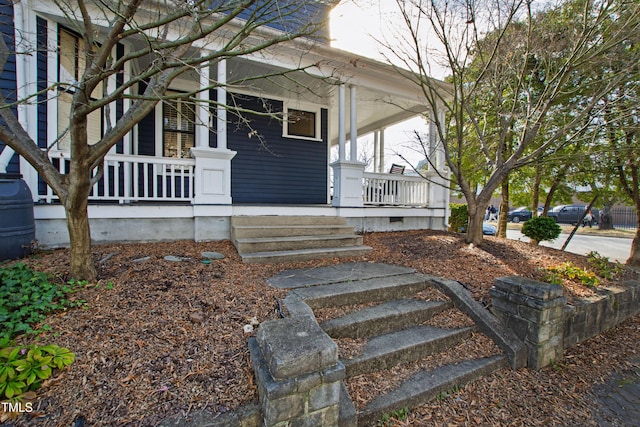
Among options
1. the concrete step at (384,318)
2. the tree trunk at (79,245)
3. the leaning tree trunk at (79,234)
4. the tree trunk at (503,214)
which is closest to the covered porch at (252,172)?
the leaning tree trunk at (79,234)

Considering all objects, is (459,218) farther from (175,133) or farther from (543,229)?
(175,133)

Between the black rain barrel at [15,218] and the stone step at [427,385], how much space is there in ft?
12.9

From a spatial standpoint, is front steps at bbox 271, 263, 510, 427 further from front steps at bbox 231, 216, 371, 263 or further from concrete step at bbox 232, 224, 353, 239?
concrete step at bbox 232, 224, 353, 239

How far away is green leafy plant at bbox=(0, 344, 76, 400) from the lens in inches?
57.8

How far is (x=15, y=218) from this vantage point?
319 cm

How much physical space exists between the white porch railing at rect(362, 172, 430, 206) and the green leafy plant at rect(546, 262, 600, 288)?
122 inches

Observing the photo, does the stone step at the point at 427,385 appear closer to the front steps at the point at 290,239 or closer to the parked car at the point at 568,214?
the front steps at the point at 290,239

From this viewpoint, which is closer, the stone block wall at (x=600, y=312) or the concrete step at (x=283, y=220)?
the stone block wall at (x=600, y=312)

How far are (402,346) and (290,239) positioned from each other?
2247 mm

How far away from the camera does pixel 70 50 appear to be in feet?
15.6

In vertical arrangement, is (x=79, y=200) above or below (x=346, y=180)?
below

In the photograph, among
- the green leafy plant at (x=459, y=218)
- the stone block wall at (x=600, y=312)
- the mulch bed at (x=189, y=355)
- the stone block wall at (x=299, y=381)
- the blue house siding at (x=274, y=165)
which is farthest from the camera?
the green leafy plant at (x=459, y=218)

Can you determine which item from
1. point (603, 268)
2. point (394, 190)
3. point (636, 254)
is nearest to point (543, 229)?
point (636, 254)

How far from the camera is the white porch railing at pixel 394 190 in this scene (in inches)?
242
